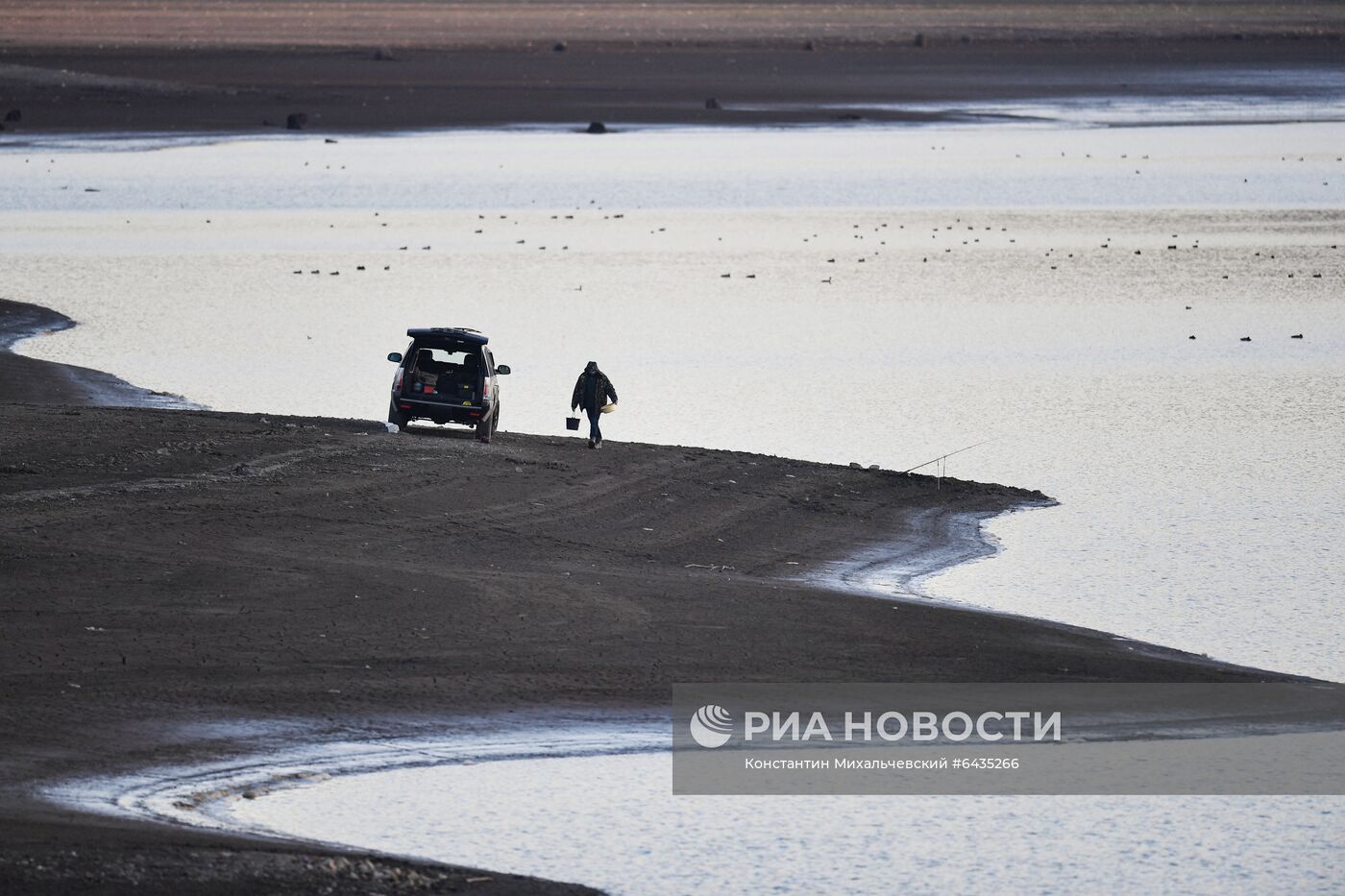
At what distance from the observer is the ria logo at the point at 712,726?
57.2ft

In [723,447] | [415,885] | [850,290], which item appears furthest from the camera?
[850,290]

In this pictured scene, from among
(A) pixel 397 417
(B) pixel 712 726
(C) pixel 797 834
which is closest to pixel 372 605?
(B) pixel 712 726

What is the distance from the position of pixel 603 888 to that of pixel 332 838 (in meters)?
2.10

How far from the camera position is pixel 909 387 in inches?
1539

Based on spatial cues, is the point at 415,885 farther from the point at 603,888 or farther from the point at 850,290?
the point at 850,290

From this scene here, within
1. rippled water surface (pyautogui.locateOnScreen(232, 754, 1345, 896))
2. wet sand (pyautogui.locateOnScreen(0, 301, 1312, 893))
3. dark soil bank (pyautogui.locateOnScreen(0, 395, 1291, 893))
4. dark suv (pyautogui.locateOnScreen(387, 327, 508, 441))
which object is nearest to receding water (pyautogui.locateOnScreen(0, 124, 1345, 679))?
dark suv (pyautogui.locateOnScreen(387, 327, 508, 441))

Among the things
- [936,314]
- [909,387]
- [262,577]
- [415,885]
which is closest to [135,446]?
[262,577]

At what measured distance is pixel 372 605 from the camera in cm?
1959

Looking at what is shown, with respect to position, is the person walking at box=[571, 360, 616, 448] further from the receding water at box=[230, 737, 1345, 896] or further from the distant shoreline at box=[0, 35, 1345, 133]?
the distant shoreline at box=[0, 35, 1345, 133]

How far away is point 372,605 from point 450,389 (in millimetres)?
9930

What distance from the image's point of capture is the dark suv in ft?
95.4

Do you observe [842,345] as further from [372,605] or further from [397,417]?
[372,605]

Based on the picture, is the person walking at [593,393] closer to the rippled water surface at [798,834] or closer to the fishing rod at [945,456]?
the fishing rod at [945,456]

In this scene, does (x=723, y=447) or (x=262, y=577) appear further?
(x=723, y=447)
